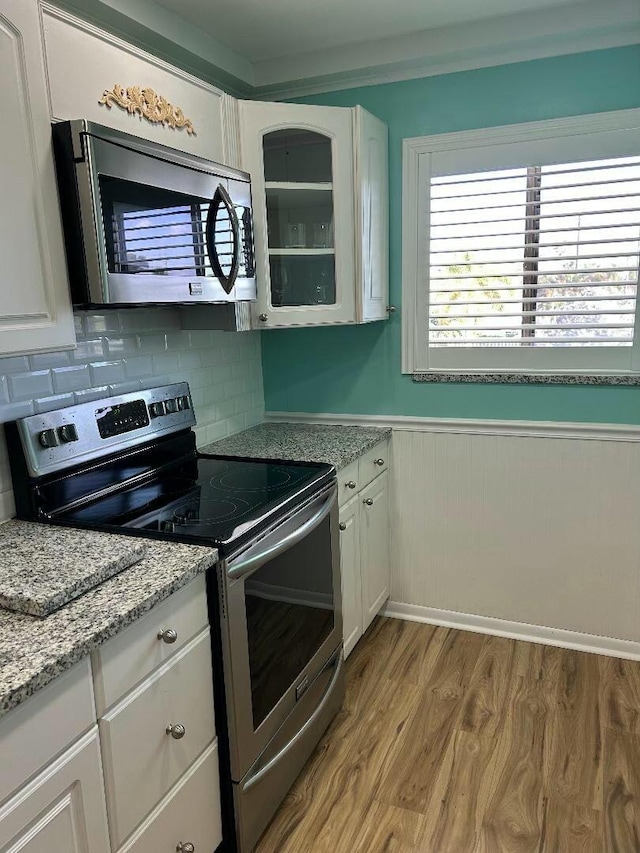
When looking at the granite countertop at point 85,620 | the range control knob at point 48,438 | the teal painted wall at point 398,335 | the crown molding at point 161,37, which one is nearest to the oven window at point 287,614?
the granite countertop at point 85,620

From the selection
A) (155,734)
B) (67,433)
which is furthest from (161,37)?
(155,734)

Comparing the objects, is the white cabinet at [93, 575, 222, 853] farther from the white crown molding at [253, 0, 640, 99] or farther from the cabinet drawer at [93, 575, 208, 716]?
the white crown molding at [253, 0, 640, 99]

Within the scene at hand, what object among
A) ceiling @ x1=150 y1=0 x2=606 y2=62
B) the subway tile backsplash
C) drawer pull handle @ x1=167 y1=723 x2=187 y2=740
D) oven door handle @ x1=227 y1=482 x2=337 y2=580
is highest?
ceiling @ x1=150 y1=0 x2=606 y2=62

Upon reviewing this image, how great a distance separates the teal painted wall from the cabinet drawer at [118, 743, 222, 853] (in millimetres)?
1661

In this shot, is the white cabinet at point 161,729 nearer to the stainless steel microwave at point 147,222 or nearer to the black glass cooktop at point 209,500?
the black glass cooktop at point 209,500

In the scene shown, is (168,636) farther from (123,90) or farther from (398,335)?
(398,335)

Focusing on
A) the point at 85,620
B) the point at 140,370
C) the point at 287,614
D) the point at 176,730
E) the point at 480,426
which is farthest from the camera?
the point at 480,426

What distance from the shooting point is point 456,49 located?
2.36 metres

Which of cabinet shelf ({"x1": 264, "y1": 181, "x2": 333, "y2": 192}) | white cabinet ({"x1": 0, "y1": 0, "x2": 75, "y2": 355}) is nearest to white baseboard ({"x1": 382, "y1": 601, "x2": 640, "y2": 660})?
cabinet shelf ({"x1": 264, "y1": 181, "x2": 333, "y2": 192})

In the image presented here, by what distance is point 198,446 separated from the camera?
2.54 meters

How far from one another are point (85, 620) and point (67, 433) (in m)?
0.75

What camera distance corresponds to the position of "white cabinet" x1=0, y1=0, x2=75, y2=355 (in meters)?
1.31

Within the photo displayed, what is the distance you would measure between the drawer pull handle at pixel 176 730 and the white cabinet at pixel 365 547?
983 mm

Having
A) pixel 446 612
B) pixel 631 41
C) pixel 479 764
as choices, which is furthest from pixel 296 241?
pixel 479 764
